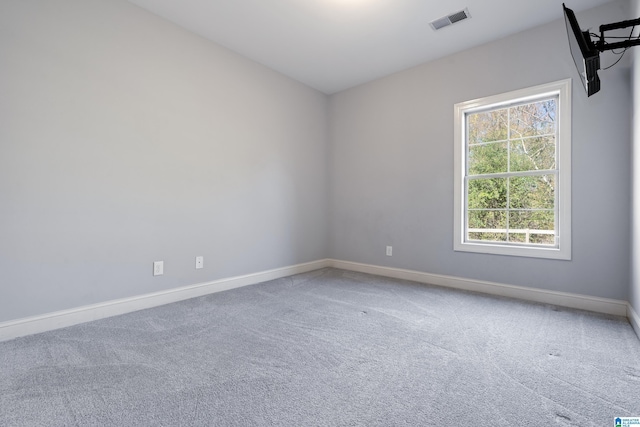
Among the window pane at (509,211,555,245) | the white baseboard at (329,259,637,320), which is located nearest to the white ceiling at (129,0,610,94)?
the window pane at (509,211,555,245)

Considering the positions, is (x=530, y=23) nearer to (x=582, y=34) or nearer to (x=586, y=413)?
(x=582, y=34)

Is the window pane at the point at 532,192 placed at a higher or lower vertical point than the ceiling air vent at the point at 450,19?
lower

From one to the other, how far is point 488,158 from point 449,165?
1.33 ft

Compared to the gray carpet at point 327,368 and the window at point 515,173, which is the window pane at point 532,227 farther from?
the gray carpet at point 327,368

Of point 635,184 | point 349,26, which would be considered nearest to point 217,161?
point 349,26

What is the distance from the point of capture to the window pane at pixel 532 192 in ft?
9.61

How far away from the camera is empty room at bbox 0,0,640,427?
4.92 feet

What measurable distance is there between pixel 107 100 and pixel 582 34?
3.30 meters

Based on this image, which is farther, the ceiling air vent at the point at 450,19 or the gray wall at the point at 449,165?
the ceiling air vent at the point at 450,19

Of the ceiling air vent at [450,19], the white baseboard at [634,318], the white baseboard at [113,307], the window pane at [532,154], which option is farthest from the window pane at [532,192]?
the white baseboard at [113,307]

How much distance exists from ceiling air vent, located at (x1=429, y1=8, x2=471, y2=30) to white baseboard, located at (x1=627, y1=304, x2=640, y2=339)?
2.80 metres

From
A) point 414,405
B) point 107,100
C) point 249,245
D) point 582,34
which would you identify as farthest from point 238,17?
point 414,405

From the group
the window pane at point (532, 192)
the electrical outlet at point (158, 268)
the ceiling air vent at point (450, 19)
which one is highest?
the ceiling air vent at point (450, 19)

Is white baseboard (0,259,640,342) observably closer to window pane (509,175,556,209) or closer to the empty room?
the empty room
